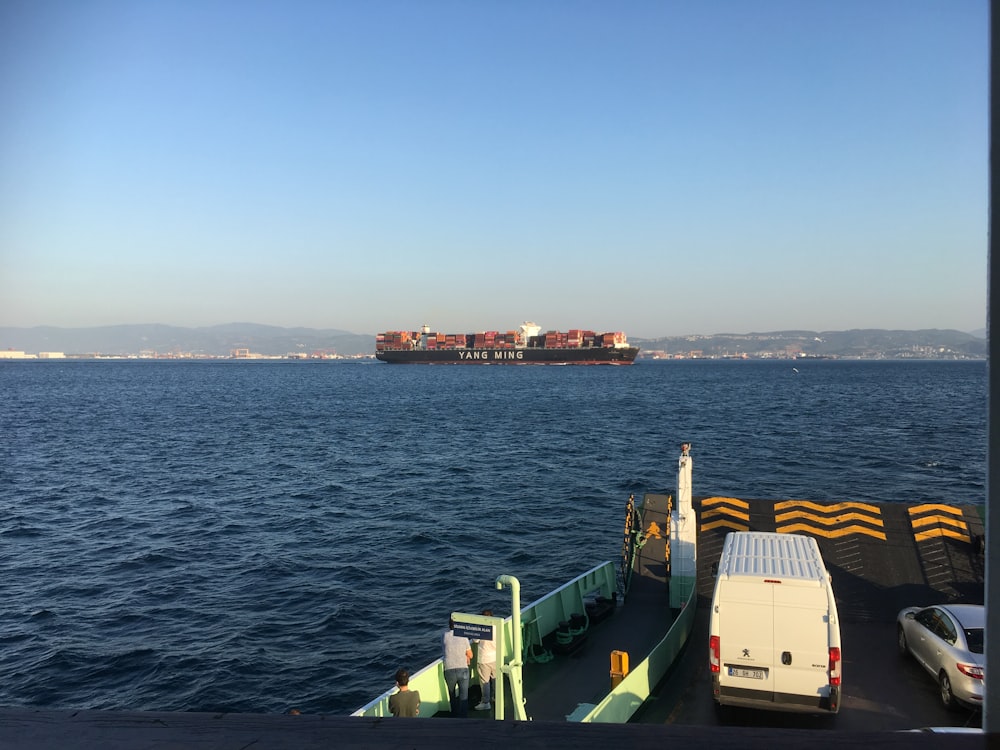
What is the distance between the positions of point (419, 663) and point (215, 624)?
6.18 metres

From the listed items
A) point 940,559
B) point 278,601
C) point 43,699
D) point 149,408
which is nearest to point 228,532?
point 278,601

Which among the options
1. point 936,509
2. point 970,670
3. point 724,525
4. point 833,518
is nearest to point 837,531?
point 833,518

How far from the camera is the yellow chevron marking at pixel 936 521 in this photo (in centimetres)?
1438

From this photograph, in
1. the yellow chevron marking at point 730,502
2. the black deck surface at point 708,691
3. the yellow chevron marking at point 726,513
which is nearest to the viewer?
the black deck surface at point 708,691

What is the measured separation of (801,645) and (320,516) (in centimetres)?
2553

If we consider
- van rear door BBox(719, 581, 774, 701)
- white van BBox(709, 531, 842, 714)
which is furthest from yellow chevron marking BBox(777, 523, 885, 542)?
van rear door BBox(719, 581, 774, 701)

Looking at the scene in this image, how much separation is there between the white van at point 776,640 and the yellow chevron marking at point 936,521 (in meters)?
6.73

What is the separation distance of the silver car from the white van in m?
2.05

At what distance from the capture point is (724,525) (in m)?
15.6

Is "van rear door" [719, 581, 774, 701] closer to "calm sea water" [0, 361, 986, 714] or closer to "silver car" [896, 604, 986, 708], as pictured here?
"silver car" [896, 604, 986, 708]

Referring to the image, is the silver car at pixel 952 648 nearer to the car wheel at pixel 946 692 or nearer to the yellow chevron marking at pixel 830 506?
the car wheel at pixel 946 692

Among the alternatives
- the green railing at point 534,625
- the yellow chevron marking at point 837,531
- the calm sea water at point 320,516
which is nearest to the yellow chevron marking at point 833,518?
the yellow chevron marking at point 837,531

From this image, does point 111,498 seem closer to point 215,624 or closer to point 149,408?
point 215,624

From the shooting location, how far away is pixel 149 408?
88.1 m
